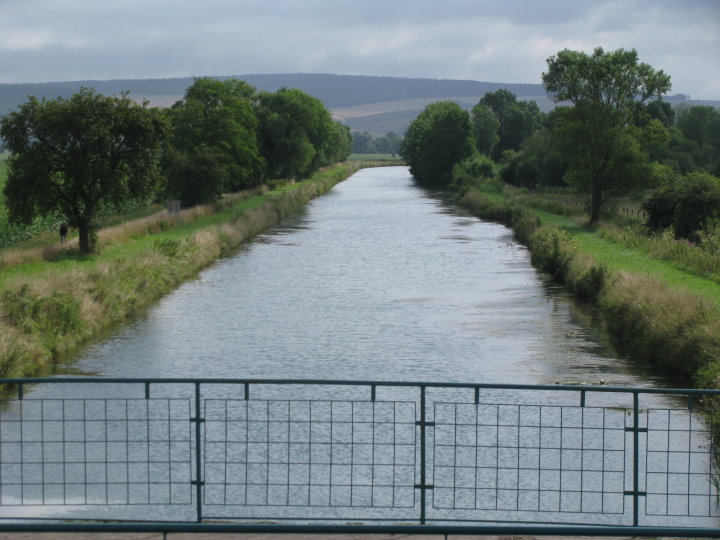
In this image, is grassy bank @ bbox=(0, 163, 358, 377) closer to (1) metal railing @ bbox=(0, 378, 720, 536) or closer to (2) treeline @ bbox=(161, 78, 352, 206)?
(1) metal railing @ bbox=(0, 378, 720, 536)

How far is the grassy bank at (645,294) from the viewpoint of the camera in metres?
20.6

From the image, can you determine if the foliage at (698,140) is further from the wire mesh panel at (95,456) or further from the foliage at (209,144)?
the wire mesh panel at (95,456)

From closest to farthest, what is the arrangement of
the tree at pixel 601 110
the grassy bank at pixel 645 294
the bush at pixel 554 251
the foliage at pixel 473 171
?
the grassy bank at pixel 645 294 → the bush at pixel 554 251 → the tree at pixel 601 110 → the foliage at pixel 473 171

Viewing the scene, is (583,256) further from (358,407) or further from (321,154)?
(321,154)

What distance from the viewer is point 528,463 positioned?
15.4 meters

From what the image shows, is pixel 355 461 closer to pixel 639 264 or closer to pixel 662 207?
pixel 639 264

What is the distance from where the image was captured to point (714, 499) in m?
13.3

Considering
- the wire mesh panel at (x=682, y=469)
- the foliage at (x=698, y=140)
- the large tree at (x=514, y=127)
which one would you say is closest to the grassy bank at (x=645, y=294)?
the wire mesh panel at (x=682, y=469)

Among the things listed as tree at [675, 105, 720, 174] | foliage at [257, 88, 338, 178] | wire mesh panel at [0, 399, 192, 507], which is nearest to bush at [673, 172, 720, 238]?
wire mesh panel at [0, 399, 192, 507]

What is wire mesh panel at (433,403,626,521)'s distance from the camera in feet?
44.4

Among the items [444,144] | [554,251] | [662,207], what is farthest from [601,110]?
[444,144]

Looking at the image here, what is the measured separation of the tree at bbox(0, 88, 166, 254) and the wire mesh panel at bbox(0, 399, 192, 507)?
61.2 feet

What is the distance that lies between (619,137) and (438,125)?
216 feet

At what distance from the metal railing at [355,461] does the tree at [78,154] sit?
57.3ft
